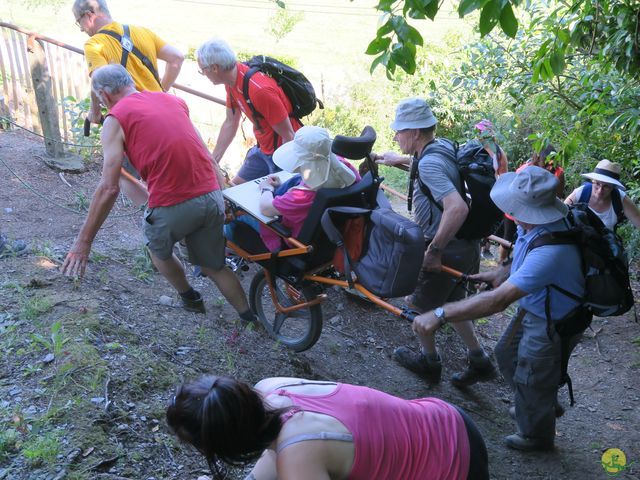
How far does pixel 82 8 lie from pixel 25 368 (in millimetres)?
3002

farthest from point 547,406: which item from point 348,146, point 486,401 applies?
point 348,146

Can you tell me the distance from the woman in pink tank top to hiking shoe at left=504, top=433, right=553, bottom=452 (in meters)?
1.82

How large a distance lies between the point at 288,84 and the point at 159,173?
1.56m

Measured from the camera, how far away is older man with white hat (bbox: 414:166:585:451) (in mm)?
3086

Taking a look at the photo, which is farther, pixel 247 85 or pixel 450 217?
pixel 247 85

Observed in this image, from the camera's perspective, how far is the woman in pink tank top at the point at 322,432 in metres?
1.78

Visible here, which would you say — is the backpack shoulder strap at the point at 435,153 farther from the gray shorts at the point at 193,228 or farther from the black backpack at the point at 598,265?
the gray shorts at the point at 193,228

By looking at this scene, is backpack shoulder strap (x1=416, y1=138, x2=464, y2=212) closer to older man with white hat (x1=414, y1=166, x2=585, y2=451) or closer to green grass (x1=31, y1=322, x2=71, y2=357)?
older man with white hat (x1=414, y1=166, x2=585, y2=451)

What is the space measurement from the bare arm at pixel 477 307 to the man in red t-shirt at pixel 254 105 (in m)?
2.22

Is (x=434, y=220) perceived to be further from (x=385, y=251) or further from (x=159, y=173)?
(x=159, y=173)

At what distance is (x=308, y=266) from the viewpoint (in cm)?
400

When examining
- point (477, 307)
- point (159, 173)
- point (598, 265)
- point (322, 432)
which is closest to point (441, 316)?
point (477, 307)

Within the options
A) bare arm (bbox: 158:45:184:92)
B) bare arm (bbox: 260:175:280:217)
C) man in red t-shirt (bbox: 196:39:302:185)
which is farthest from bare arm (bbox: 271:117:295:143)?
bare arm (bbox: 158:45:184:92)

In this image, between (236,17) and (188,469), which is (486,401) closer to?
(188,469)
